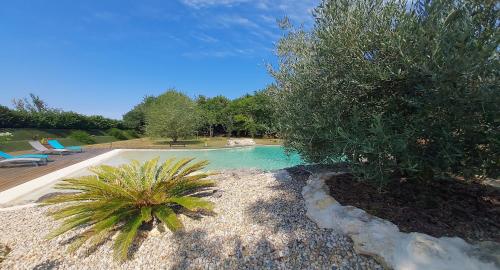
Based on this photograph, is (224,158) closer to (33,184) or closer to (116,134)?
(33,184)

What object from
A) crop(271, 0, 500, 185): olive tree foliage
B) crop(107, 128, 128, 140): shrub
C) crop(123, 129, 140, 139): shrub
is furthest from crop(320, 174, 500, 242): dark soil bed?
crop(123, 129, 140, 139): shrub

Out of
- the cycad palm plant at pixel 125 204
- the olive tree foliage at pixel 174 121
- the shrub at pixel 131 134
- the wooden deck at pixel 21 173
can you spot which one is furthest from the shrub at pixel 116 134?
the cycad palm plant at pixel 125 204

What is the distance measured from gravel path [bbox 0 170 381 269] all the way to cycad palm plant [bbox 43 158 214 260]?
0.84ft

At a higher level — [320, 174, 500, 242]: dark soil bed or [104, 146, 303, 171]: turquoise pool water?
[320, 174, 500, 242]: dark soil bed

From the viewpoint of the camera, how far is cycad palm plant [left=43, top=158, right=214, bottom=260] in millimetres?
4410

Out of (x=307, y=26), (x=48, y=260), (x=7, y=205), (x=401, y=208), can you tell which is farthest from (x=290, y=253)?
(x=7, y=205)

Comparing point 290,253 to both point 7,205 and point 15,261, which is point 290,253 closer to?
point 15,261

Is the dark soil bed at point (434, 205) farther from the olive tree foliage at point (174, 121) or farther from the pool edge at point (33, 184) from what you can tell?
the olive tree foliage at point (174, 121)

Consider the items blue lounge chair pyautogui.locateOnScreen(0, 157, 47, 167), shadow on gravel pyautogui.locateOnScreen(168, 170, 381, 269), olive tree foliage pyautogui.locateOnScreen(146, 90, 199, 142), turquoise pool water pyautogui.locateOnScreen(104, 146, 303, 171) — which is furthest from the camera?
olive tree foliage pyautogui.locateOnScreen(146, 90, 199, 142)

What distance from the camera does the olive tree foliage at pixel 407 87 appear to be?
3.30 metres

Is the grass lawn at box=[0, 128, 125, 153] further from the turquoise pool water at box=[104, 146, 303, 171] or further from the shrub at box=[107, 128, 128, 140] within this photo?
the turquoise pool water at box=[104, 146, 303, 171]

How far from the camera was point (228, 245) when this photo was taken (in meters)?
4.05

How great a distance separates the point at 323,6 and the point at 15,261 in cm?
666

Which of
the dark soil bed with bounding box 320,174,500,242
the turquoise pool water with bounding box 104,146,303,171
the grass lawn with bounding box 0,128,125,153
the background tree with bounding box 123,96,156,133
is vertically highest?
the background tree with bounding box 123,96,156,133
